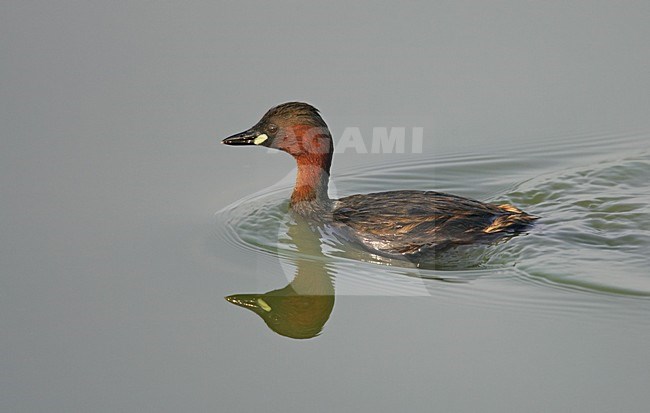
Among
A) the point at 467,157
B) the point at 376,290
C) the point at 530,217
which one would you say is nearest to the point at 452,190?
the point at 467,157

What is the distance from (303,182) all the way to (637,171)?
3036 millimetres

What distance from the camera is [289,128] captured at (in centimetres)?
856

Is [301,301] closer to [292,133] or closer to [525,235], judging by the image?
[292,133]

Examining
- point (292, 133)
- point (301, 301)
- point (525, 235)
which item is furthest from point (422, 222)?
point (292, 133)

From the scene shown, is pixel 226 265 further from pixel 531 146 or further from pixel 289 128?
pixel 531 146

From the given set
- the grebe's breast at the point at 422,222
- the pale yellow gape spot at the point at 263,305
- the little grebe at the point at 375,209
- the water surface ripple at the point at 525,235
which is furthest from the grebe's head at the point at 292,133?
the pale yellow gape spot at the point at 263,305

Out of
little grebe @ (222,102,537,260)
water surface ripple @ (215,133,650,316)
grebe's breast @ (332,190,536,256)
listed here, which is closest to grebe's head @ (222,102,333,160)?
little grebe @ (222,102,537,260)

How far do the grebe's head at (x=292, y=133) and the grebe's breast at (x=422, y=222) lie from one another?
68 centimetres

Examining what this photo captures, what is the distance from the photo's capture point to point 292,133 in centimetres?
859

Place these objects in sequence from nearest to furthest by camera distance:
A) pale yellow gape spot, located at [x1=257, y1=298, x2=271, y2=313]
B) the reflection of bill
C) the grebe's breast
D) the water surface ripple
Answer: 1. the reflection of bill
2. pale yellow gape spot, located at [x1=257, y1=298, x2=271, y2=313]
3. the water surface ripple
4. the grebe's breast

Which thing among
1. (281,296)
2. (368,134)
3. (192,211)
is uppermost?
(368,134)

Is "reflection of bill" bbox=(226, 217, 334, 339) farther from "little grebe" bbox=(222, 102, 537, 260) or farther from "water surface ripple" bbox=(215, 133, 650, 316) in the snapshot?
"little grebe" bbox=(222, 102, 537, 260)

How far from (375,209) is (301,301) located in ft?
3.97

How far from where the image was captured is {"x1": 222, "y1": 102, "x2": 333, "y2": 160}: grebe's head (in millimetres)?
8516
